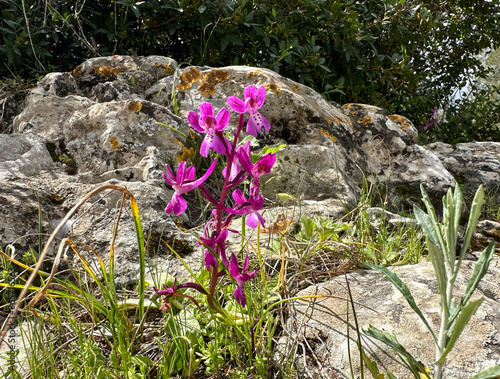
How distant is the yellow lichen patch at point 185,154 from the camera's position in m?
2.63

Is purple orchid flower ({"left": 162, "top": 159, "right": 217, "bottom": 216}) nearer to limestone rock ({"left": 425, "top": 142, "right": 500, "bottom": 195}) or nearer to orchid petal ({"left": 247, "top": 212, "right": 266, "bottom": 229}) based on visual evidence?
orchid petal ({"left": 247, "top": 212, "right": 266, "bottom": 229})

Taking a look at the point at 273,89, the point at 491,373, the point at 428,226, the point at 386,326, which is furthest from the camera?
the point at 273,89

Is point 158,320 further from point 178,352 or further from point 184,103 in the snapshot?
point 184,103

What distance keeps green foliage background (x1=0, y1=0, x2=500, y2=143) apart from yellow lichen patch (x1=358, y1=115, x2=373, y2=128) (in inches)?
28.0

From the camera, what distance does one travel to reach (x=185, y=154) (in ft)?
8.72

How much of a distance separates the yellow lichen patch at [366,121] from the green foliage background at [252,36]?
2.34 feet

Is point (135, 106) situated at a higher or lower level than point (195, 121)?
lower

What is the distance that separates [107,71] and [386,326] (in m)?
3.09

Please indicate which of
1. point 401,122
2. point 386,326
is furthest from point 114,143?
point 401,122

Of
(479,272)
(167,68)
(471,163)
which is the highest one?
(479,272)

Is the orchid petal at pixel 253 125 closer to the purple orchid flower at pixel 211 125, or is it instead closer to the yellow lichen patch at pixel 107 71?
the purple orchid flower at pixel 211 125

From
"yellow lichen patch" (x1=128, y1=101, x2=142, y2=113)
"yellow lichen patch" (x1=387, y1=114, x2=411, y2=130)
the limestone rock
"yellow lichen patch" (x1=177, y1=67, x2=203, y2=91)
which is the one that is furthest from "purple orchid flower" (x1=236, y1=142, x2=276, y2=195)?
the limestone rock

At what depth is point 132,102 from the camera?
2646 mm

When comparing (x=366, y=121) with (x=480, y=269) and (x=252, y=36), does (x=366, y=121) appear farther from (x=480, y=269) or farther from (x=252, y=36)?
(x=480, y=269)
